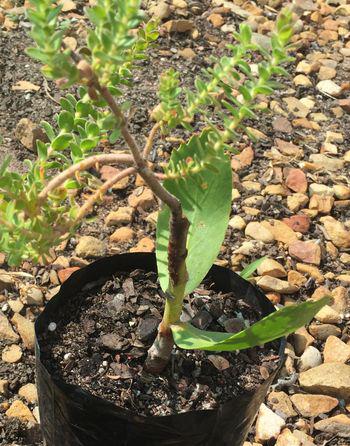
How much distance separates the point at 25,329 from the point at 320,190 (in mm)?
944

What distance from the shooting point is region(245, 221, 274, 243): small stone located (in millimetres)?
1839

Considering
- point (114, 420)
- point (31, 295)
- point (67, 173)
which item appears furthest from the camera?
point (31, 295)

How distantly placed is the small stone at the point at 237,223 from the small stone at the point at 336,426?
22.7 inches

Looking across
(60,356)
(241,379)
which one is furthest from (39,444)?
(241,379)

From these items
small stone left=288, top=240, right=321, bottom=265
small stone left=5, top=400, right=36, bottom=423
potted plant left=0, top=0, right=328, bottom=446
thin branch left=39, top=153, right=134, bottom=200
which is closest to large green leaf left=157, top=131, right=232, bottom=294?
potted plant left=0, top=0, right=328, bottom=446

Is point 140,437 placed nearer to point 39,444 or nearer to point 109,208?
point 39,444

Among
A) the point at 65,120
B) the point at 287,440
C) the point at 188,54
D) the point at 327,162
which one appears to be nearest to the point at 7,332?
the point at 287,440

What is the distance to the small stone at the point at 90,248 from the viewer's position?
1.71m

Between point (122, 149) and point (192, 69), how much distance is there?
0.50 meters

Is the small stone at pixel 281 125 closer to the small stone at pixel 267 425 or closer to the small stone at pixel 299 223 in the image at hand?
the small stone at pixel 299 223

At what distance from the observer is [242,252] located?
1786 millimetres

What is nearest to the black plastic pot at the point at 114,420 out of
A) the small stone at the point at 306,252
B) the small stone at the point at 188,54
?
the small stone at the point at 306,252

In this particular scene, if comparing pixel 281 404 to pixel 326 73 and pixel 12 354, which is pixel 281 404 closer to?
A: pixel 12 354

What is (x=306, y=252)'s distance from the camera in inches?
71.3
